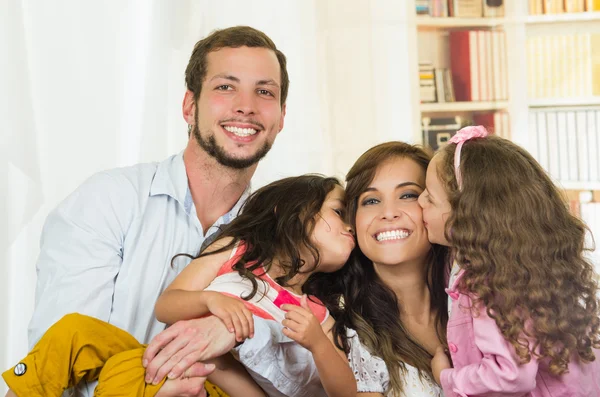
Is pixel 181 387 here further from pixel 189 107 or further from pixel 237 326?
pixel 189 107

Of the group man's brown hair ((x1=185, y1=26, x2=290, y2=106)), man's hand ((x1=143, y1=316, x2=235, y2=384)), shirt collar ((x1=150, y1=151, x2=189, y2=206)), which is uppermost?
man's brown hair ((x1=185, y1=26, x2=290, y2=106))

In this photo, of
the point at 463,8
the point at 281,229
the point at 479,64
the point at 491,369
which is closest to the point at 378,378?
the point at 491,369

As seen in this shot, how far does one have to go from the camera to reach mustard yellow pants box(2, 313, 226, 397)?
1474 millimetres

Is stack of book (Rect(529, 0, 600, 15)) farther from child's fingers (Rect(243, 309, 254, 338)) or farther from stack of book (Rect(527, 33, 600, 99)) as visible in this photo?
child's fingers (Rect(243, 309, 254, 338))

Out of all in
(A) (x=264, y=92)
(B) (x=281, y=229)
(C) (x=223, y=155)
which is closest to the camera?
(B) (x=281, y=229)

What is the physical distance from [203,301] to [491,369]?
574 mm

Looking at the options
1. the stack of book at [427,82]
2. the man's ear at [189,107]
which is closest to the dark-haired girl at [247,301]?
the man's ear at [189,107]

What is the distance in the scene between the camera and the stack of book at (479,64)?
3365 millimetres

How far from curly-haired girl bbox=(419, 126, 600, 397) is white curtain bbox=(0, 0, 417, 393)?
1.46m

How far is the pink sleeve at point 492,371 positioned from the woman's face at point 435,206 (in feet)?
0.67

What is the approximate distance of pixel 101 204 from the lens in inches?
74.6

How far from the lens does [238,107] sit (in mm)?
2020

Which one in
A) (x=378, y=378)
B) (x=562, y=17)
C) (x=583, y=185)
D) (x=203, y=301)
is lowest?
(x=378, y=378)

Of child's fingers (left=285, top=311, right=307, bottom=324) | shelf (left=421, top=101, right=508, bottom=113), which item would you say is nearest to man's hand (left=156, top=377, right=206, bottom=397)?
child's fingers (left=285, top=311, right=307, bottom=324)
